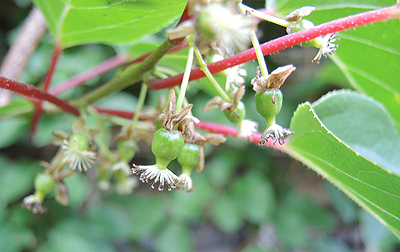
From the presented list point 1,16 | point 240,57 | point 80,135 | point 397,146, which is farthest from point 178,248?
point 1,16

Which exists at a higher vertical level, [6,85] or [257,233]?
[6,85]

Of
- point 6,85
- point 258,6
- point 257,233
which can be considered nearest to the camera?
point 6,85

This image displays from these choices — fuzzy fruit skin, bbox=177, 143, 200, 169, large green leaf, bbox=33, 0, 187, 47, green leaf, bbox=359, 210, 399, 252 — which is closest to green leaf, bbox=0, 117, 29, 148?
large green leaf, bbox=33, 0, 187, 47

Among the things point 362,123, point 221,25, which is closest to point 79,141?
point 221,25

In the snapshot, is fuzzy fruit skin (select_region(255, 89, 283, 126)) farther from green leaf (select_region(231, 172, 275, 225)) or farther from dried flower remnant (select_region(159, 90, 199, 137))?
green leaf (select_region(231, 172, 275, 225))

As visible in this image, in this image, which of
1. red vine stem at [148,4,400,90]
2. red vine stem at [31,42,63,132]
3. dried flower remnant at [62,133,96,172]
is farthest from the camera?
red vine stem at [31,42,63,132]

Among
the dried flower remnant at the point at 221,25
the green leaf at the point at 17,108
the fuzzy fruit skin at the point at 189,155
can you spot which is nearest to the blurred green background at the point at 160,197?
the green leaf at the point at 17,108

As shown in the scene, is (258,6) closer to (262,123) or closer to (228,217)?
(262,123)

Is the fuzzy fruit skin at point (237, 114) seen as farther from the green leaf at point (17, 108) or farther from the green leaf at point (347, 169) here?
the green leaf at point (17, 108)
